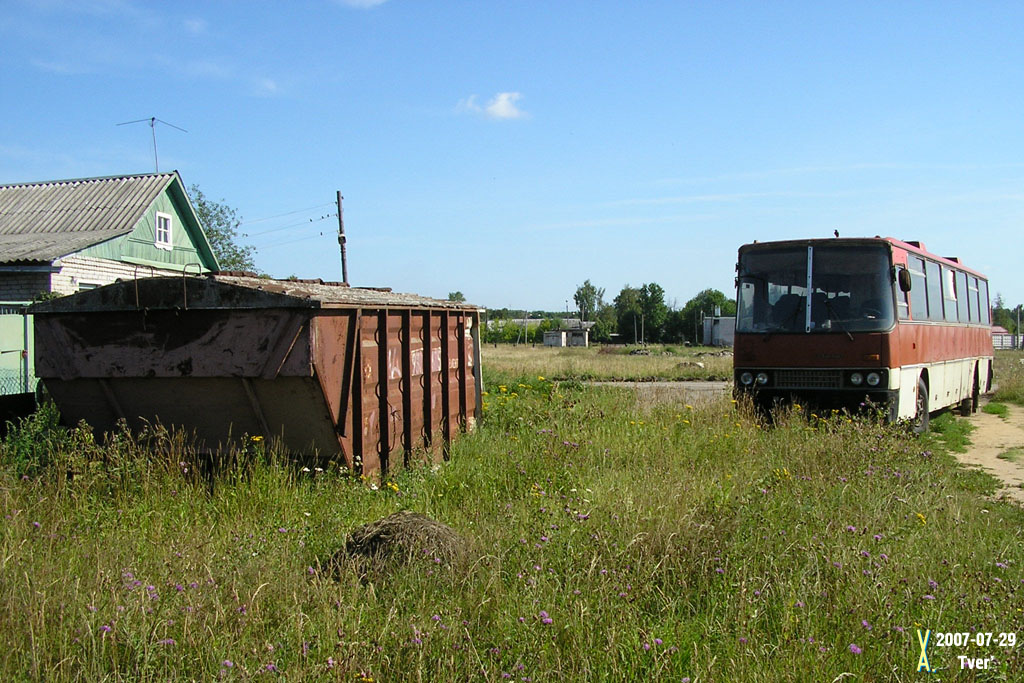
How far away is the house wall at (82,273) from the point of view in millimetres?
20484

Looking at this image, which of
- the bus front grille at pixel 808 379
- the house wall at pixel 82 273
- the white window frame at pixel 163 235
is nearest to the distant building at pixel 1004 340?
the white window frame at pixel 163 235

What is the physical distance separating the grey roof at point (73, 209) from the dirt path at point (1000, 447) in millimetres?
20669

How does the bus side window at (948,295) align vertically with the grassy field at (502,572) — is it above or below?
above

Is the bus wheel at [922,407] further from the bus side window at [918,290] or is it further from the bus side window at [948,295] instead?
the bus side window at [948,295]

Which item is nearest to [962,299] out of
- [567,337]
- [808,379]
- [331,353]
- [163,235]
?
[808,379]

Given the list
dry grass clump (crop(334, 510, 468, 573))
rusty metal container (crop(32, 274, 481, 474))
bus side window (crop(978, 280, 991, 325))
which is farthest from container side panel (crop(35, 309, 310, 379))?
bus side window (crop(978, 280, 991, 325))

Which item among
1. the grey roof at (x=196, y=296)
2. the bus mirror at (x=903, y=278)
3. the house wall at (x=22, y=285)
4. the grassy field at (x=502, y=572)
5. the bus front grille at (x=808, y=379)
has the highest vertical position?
the house wall at (x=22, y=285)

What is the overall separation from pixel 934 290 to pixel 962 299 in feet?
10.6

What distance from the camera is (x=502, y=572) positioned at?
4.75 meters

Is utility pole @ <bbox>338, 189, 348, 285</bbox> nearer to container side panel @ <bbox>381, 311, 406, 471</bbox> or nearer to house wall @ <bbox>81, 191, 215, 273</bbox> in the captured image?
house wall @ <bbox>81, 191, 215, 273</bbox>

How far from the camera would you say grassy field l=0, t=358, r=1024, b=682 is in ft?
12.1

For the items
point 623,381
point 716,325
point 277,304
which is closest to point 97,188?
point 623,381

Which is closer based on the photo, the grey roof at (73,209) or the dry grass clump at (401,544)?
the dry grass clump at (401,544)

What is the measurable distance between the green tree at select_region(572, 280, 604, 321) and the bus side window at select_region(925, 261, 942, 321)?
350ft
